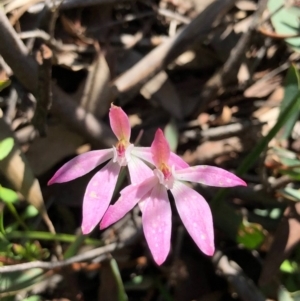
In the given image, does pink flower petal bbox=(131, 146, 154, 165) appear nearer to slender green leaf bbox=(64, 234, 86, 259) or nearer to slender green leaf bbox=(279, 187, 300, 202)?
slender green leaf bbox=(64, 234, 86, 259)

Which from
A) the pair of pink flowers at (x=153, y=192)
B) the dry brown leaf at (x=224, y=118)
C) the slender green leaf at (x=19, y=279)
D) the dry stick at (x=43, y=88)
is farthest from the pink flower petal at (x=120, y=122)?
the dry brown leaf at (x=224, y=118)

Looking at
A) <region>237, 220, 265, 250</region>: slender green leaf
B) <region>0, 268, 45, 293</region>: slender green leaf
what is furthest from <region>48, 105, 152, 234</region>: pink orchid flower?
<region>237, 220, 265, 250</region>: slender green leaf

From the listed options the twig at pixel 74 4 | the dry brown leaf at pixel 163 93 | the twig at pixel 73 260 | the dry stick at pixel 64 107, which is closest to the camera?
the twig at pixel 73 260

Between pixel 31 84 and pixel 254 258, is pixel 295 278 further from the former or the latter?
pixel 31 84

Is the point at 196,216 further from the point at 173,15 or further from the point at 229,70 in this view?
the point at 173,15

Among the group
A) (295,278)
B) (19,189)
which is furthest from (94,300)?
(295,278)

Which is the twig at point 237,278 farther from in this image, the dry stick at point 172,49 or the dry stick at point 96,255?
the dry stick at point 172,49
